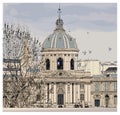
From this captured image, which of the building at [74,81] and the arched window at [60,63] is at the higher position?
the arched window at [60,63]

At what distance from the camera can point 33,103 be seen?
11398mm

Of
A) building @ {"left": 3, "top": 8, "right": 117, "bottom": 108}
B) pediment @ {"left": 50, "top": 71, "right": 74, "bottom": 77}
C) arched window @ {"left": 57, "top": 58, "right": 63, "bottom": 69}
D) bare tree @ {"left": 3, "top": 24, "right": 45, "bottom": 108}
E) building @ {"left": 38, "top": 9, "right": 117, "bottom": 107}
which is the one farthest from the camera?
pediment @ {"left": 50, "top": 71, "right": 74, "bottom": 77}

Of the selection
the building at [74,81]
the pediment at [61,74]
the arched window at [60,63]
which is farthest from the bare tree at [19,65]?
the pediment at [61,74]

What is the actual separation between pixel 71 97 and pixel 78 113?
22.2 metres

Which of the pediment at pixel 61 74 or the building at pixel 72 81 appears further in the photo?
the pediment at pixel 61 74

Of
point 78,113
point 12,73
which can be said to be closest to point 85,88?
point 12,73

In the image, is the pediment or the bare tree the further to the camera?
the pediment

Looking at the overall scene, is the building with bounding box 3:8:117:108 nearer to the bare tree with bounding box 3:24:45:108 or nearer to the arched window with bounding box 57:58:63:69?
the arched window with bounding box 57:58:63:69

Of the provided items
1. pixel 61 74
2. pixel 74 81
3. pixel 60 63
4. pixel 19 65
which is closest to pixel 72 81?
pixel 74 81

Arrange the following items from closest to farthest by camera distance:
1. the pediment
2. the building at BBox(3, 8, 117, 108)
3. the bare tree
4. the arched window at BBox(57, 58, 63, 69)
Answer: the bare tree → the building at BBox(3, 8, 117, 108) → the arched window at BBox(57, 58, 63, 69) → the pediment

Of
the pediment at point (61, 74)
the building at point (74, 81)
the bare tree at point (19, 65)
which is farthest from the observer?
the pediment at point (61, 74)

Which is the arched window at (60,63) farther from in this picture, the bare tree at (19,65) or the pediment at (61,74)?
the bare tree at (19,65)

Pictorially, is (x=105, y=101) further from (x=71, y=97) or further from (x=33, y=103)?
(x=33, y=103)

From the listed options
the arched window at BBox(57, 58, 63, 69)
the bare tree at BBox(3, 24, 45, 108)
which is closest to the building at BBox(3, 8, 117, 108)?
the arched window at BBox(57, 58, 63, 69)
